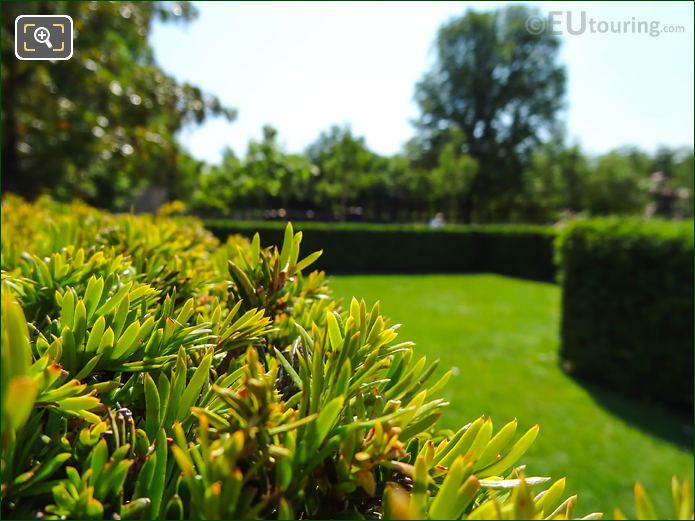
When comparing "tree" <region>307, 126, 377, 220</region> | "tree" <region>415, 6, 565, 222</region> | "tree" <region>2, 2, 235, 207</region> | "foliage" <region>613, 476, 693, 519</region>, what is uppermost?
"tree" <region>415, 6, 565, 222</region>

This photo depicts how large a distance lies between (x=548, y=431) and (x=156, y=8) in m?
13.5

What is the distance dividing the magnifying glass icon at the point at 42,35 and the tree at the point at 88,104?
647 centimetres

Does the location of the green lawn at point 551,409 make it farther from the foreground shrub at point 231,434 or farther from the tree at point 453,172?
the tree at point 453,172

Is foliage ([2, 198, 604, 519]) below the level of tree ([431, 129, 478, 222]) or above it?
below

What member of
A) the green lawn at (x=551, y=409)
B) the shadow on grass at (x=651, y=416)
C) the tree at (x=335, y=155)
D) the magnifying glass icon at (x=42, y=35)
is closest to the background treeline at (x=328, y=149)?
the tree at (x=335, y=155)

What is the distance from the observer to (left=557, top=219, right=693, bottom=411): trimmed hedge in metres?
6.41

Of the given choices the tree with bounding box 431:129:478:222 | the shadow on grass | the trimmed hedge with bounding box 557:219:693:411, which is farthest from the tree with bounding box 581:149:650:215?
the shadow on grass

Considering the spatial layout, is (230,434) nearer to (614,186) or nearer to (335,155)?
(335,155)

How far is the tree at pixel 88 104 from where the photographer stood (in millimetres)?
8367

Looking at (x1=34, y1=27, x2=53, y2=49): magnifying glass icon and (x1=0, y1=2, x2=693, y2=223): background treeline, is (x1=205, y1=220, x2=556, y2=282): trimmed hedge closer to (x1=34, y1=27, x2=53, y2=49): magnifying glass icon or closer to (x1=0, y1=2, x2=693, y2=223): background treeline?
(x1=0, y1=2, x2=693, y2=223): background treeline

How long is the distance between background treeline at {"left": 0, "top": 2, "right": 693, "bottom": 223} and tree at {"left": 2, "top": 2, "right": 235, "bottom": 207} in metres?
0.04

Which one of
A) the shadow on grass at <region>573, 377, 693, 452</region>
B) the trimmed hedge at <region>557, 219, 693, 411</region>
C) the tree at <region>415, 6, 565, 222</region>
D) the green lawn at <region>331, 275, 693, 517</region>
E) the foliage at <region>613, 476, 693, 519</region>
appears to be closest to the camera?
the foliage at <region>613, 476, 693, 519</region>

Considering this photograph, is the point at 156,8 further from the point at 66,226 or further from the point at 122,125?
the point at 66,226

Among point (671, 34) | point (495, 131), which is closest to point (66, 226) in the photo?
point (671, 34)
